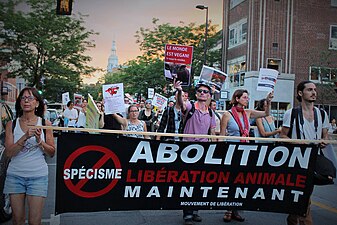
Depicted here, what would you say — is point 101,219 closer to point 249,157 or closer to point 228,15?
point 249,157

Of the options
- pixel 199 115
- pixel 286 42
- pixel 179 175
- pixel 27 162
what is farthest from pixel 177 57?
pixel 286 42

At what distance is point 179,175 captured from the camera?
4.59 m

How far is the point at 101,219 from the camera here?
596 centimetres

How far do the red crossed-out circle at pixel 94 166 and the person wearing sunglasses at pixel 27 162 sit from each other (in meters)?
0.25

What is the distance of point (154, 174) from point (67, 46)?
2669cm

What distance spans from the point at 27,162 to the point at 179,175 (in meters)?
1.64

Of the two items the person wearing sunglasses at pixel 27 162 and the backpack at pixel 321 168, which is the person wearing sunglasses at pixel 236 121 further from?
the person wearing sunglasses at pixel 27 162

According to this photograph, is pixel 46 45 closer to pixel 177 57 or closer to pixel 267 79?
pixel 177 57

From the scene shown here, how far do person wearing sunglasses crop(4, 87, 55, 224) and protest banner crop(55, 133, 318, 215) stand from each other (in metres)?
0.23

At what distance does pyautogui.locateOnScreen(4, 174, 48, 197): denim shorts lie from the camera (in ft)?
12.7

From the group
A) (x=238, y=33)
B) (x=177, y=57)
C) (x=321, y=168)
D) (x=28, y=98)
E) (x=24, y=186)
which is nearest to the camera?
(x=24, y=186)

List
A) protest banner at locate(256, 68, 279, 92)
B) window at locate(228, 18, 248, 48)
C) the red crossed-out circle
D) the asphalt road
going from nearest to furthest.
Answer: the red crossed-out circle
the asphalt road
protest banner at locate(256, 68, 279, 92)
window at locate(228, 18, 248, 48)

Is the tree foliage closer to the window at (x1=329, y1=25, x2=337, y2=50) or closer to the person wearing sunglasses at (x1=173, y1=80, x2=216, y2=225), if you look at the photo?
the window at (x1=329, y1=25, x2=337, y2=50)

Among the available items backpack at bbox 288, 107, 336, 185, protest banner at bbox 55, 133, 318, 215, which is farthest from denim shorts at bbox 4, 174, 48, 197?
backpack at bbox 288, 107, 336, 185
